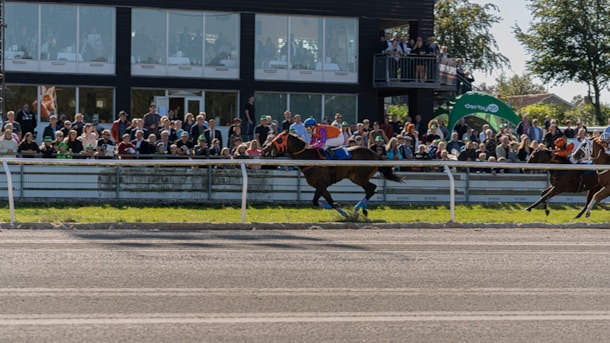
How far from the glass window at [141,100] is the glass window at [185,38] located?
1225mm

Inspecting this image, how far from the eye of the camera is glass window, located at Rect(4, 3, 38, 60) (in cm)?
3212

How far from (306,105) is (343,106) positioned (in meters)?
1.38

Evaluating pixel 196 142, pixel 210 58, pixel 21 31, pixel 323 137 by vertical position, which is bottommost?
pixel 196 142

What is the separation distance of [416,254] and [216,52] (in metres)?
22.4

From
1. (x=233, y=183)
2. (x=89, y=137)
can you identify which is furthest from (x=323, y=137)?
(x=89, y=137)

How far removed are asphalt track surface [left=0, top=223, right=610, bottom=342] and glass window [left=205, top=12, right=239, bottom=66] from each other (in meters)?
19.6

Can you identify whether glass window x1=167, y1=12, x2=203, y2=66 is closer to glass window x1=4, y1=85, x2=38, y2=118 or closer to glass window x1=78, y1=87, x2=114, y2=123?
glass window x1=78, y1=87, x2=114, y2=123

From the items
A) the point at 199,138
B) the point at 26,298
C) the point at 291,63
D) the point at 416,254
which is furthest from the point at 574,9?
the point at 26,298

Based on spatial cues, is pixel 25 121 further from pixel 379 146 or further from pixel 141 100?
pixel 379 146

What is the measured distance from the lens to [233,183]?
22.7 metres

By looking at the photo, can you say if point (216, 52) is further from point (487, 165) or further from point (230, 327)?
point (230, 327)

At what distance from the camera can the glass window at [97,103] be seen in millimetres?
32875

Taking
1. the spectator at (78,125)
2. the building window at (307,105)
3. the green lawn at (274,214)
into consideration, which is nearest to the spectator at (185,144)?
the green lawn at (274,214)

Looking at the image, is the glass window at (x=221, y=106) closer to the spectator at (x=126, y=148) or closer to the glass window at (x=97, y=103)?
the glass window at (x=97, y=103)
